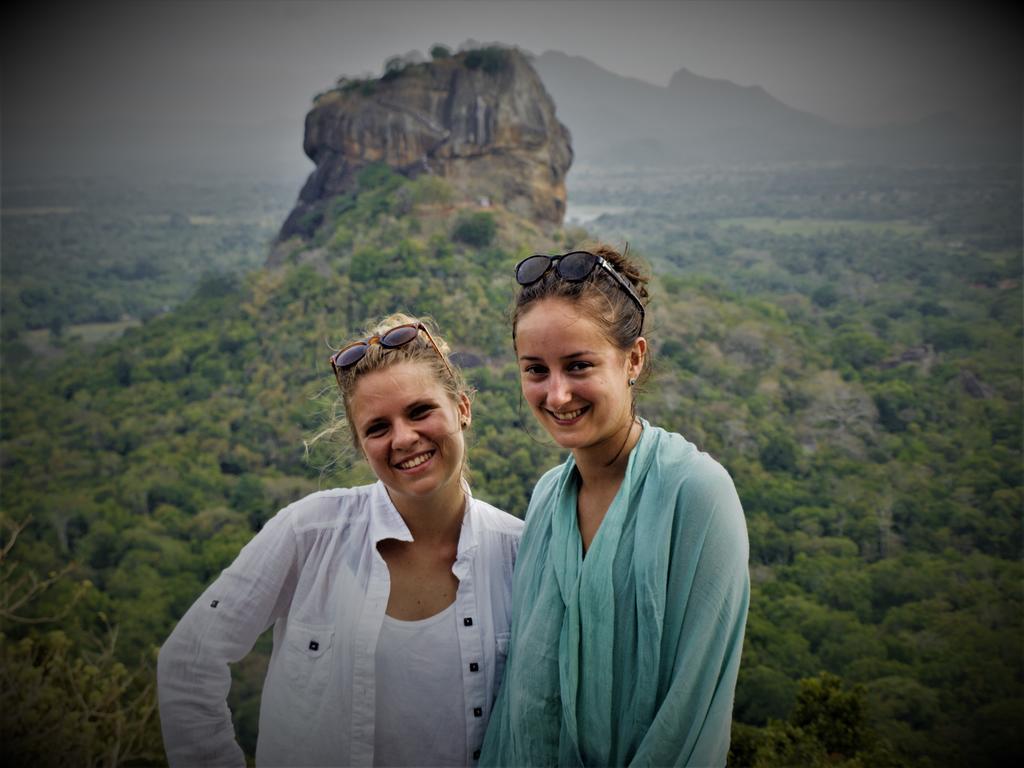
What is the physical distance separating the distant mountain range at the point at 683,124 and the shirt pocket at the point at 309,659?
222 feet

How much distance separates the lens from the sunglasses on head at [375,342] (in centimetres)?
223

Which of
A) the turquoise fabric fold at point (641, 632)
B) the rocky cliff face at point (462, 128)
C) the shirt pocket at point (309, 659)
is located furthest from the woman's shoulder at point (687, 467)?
the rocky cliff face at point (462, 128)

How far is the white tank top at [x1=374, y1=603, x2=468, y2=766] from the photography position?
2.14m

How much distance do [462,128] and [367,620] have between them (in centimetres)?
3574

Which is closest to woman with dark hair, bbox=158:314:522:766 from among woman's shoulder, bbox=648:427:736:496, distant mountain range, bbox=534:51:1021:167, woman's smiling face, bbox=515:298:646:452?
woman's smiling face, bbox=515:298:646:452

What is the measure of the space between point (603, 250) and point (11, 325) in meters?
52.1

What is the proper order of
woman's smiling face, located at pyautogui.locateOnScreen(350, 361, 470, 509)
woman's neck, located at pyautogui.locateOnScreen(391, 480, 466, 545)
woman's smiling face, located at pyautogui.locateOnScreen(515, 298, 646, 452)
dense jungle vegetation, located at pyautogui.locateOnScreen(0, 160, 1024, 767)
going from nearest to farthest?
woman's smiling face, located at pyautogui.locateOnScreen(515, 298, 646, 452)
woman's smiling face, located at pyautogui.locateOnScreen(350, 361, 470, 509)
woman's neck, located at pyautogui.locateOnScreen(391, 480, 466, 545)
dense jungle vegetation, located at pyautogui.locateOnScreen(0, 160, 1024, 767)

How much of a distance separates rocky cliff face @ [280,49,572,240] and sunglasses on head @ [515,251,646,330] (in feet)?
111

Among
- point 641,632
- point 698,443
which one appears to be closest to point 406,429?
point 641,632

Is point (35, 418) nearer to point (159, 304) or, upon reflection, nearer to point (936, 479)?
point (159, 304)

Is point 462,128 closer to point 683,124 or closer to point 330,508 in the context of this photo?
point 330,508

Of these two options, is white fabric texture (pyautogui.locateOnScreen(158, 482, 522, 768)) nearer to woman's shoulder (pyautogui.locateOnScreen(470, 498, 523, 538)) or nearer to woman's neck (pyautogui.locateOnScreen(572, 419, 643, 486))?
woman's shoulder (pyautogui.locateOnScreen(470, 498, 523, 538))

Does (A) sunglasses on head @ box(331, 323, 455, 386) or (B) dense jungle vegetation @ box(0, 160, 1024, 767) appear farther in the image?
(B) dense jungle vegetation @ box(0, 160, 1024, 767)

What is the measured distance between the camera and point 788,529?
834 inches
